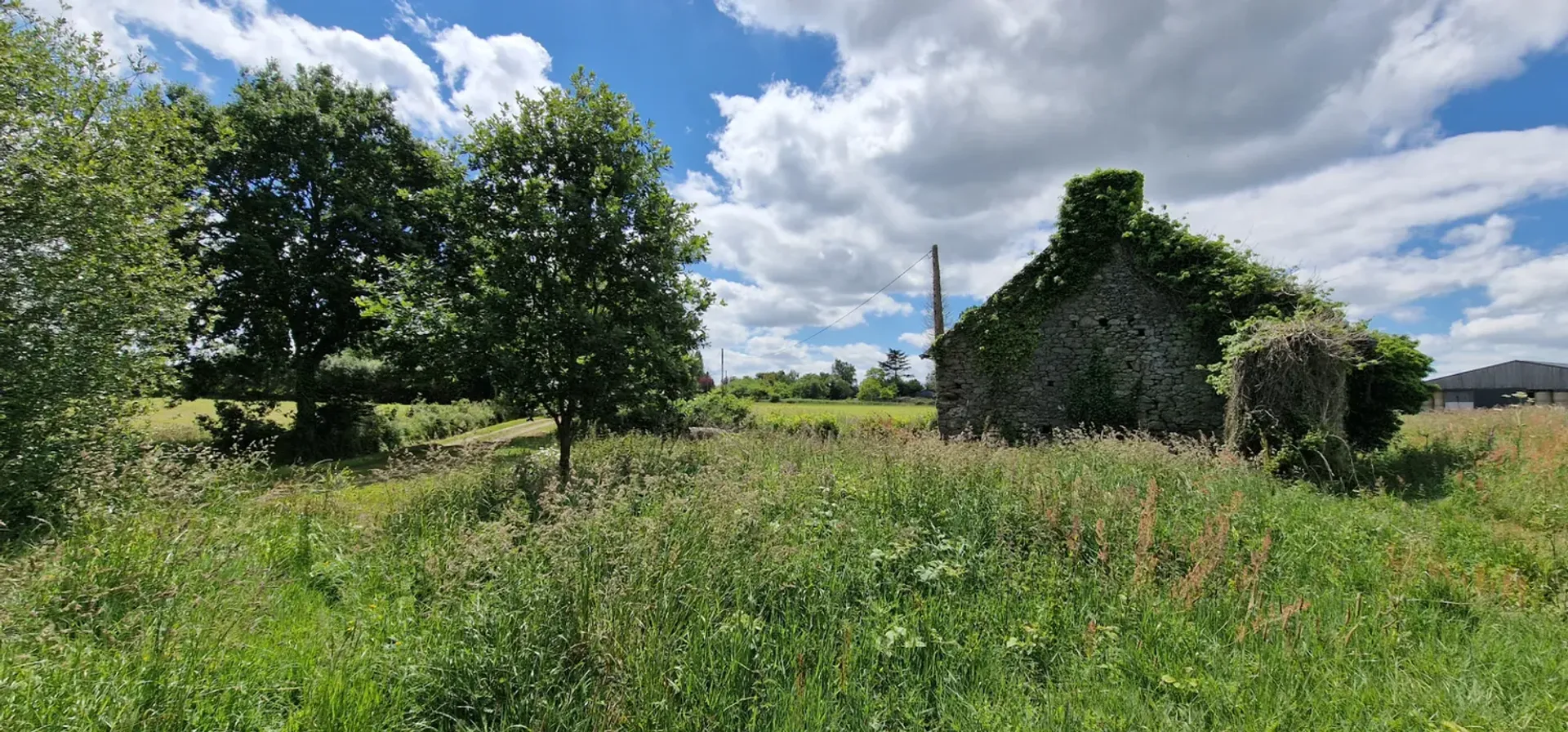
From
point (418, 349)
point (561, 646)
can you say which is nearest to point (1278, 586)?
point (561, 646)

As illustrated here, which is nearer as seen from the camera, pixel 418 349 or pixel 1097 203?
pixel 418 349

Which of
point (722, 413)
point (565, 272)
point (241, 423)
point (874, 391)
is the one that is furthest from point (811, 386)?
point (565, 272)

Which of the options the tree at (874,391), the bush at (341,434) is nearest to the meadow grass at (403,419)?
the bush at (341,434)

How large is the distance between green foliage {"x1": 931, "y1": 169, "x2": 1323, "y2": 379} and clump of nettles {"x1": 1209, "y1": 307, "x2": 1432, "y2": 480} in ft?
5.98

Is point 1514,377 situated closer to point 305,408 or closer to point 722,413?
point 722,413

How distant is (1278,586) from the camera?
3.98 meters

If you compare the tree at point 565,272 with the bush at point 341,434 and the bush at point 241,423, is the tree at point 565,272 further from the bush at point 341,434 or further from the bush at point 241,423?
the bush at point 241,423

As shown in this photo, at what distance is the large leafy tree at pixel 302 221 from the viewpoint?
1490cm

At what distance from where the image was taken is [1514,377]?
40.1 metres

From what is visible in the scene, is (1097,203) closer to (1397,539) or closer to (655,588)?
(1397,539)

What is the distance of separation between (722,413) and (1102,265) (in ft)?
39.5

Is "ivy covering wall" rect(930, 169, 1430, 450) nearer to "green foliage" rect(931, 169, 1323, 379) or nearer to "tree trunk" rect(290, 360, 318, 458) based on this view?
"green foliage" rect(931, 169, 1323, 379)

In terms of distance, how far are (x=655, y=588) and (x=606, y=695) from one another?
633mm

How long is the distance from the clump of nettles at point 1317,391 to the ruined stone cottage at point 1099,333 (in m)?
2.52
